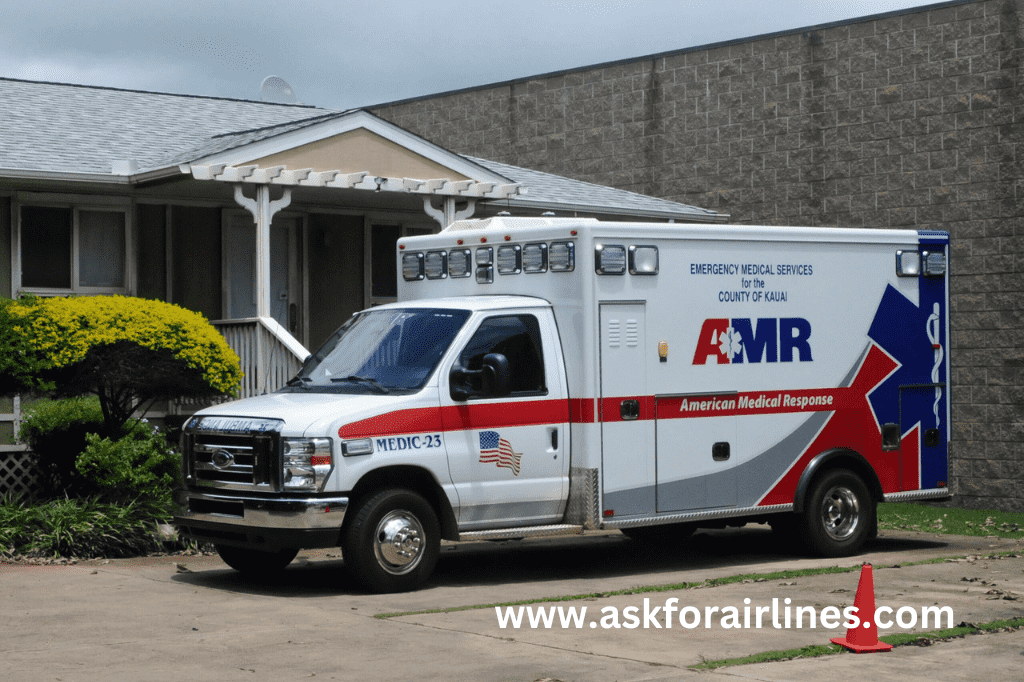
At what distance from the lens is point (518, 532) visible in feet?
35.2

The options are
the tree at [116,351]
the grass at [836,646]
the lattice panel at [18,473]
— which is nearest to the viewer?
the grass at [836,646]

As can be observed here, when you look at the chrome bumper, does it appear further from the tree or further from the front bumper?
the tree

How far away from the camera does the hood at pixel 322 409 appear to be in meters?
9.82

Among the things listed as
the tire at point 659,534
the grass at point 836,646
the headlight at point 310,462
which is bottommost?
the tire at point 659,534

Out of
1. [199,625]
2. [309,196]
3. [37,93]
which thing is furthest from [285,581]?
[37,93]

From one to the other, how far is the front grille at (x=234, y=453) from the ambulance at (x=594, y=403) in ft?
0.06

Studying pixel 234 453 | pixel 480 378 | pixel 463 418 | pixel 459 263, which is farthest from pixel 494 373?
pixel 234 453

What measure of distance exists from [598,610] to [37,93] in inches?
503

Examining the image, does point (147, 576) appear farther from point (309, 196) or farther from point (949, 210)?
point (949, 210)

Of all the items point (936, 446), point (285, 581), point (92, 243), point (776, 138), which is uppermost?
point (776, 138)

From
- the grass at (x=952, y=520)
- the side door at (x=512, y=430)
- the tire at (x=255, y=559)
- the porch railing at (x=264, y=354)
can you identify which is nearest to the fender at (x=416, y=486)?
the side door at (x=512, y=430)

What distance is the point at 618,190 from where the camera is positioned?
22.2 meters

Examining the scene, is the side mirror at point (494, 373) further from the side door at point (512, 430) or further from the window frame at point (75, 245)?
the window frame at point (75, 245)

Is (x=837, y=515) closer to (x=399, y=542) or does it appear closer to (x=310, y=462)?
(x=399, y=542)
